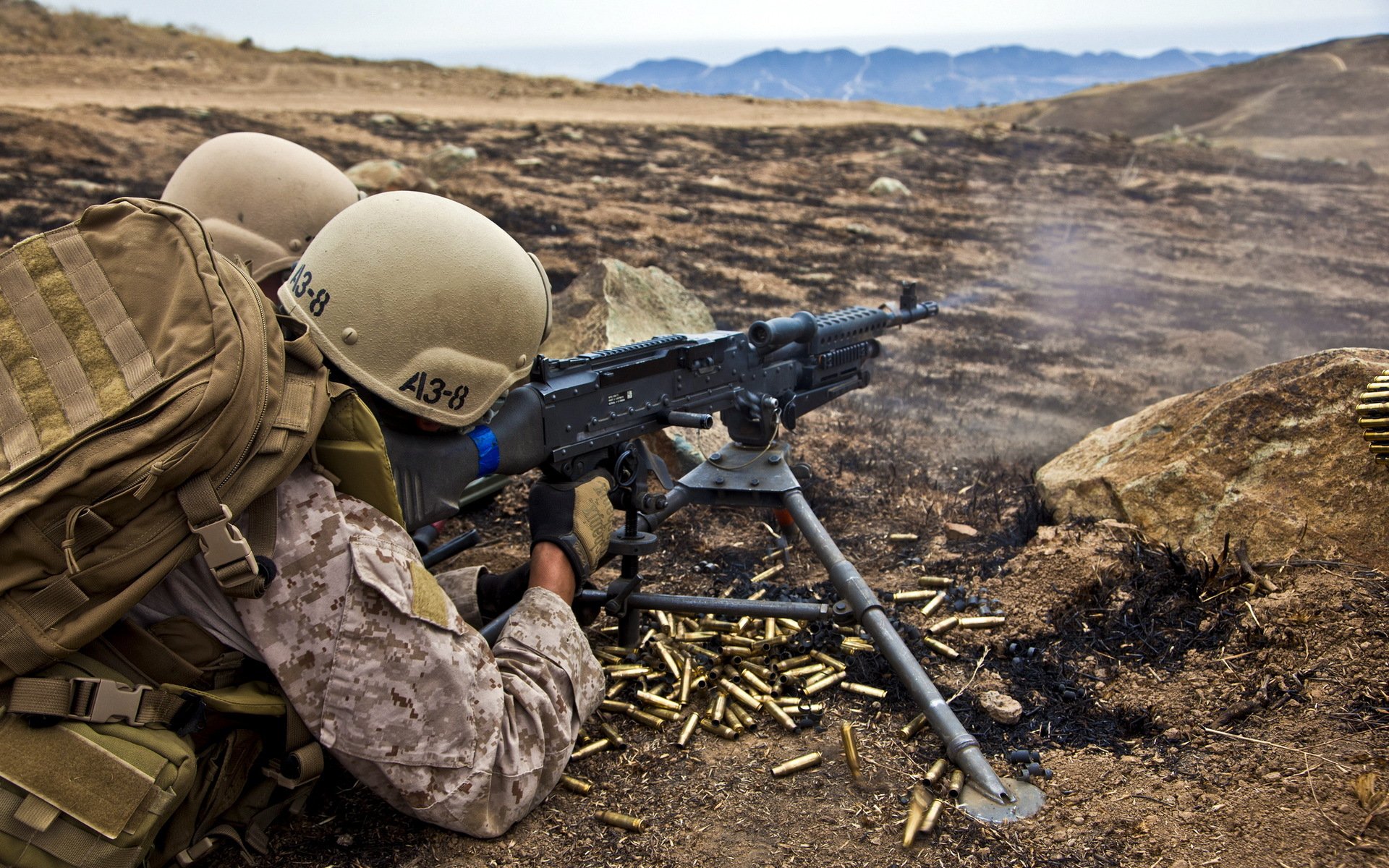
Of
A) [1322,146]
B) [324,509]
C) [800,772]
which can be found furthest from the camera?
[1322,146]

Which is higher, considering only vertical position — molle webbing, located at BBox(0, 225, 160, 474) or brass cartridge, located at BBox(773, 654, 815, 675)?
molle webbing, located at BBox(0, 225, 160, 474)

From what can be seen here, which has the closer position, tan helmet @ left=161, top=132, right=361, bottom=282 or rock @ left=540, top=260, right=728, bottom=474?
tan helmet @ left=161, top=132, right=361, bottom=282

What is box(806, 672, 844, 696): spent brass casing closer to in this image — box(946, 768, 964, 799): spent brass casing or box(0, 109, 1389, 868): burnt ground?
box(0, 109, 1389, 868): burnt ground

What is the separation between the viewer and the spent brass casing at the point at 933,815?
3.00 m

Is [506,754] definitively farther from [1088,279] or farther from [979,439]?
[1088,279]

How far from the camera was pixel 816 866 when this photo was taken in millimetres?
2873

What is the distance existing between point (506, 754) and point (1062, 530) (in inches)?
124

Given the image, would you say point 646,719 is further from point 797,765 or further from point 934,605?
point 934,605

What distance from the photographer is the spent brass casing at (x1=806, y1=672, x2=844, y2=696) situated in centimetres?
376

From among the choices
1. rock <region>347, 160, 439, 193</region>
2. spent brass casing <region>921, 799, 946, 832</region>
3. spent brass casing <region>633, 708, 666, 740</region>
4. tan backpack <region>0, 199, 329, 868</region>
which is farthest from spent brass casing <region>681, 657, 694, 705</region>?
rock <region>347, 160, 439, 193</region>

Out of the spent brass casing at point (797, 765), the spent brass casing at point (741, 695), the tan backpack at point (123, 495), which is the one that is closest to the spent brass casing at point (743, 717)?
the spent brass casing at point (741, 695)

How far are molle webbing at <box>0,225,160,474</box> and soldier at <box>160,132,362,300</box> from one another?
2.16m

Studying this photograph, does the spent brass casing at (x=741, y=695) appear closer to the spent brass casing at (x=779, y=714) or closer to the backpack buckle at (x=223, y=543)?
the spent brass casing at (x=779, y=714)

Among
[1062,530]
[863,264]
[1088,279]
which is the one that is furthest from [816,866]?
[1088,279]
